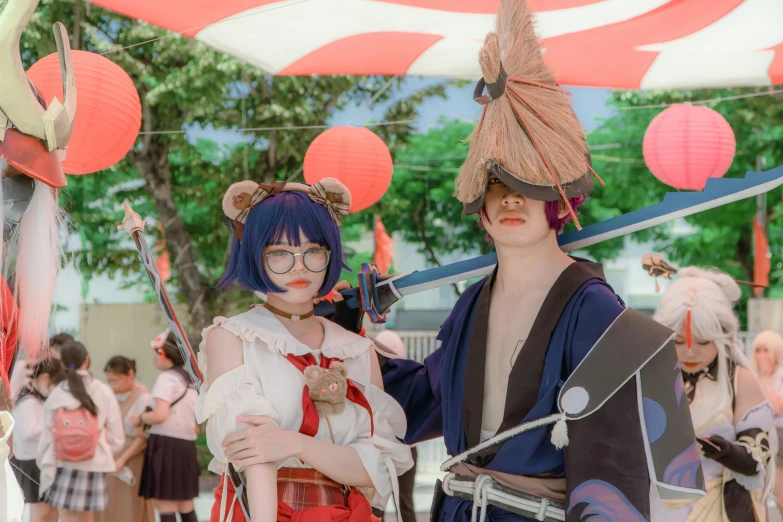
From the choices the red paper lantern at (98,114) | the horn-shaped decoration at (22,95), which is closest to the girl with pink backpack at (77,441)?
the red paper lantern at (98,114)

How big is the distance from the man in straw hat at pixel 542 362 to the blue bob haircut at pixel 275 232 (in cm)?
41

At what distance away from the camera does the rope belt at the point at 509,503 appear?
2.19 m

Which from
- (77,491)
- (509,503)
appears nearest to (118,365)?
(77,491)

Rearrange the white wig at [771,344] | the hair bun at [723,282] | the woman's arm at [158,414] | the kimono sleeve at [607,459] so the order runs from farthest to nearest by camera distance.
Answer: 1. the white wig at [771,344]
2. the woman's arm at [158,414]
3. the hair bun at [723,282]
4. the kimono sleeve at [607,459]

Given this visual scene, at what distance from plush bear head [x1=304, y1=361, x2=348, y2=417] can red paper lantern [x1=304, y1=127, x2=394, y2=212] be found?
3910 mm

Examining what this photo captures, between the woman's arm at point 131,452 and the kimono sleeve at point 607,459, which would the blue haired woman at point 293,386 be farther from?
the woman's arm at point 131,452

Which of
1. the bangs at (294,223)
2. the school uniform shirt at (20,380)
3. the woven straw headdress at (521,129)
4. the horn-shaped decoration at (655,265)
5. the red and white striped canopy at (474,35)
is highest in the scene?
the red and white striped canopy at (474,35)

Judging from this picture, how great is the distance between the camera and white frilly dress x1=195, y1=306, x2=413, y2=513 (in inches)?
93.4

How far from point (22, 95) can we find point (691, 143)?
5.55 meters

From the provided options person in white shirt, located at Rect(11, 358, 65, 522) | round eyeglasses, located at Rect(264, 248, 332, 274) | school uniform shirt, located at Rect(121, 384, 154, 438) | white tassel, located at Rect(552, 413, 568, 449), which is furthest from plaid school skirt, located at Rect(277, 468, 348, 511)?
school uniform shirt, located at Rect(121, 384, 154, 438)

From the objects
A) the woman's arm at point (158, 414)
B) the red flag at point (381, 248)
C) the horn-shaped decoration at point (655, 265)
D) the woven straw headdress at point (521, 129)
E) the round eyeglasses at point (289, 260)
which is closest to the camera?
the woven straw headdress at point (521, 129)

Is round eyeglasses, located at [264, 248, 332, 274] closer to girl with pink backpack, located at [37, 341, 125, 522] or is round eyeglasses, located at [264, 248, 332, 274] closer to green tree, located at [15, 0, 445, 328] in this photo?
girl with pink backpack, located at [37, 341, 125, 522]

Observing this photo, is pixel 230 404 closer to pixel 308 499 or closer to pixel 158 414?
pixel 308 499

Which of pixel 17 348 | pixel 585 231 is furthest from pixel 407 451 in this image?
pixel 17 348
